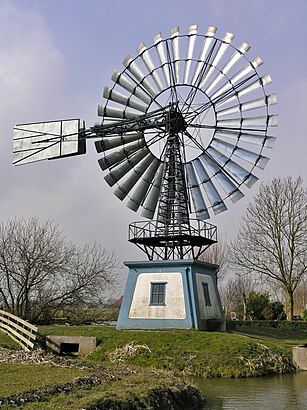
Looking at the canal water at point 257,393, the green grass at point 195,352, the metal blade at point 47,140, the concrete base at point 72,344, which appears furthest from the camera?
the metal blade at point 47,140

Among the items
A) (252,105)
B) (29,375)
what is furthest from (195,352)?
(252,105)

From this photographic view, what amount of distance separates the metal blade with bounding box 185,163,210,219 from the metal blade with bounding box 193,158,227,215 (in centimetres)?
32

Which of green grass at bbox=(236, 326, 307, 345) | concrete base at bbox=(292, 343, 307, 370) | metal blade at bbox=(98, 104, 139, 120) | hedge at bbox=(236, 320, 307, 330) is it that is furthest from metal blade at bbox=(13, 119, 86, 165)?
→ hedge at bbox=(236, 320, 307, 330)

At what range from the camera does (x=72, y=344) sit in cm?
2058

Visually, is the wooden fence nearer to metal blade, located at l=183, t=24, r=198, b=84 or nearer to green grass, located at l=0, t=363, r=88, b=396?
green grass, located at l=0, t=363, r=88, b=396

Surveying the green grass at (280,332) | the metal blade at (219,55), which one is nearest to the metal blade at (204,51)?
the metal blade at (219,55)

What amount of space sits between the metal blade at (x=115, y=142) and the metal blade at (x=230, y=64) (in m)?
4.46

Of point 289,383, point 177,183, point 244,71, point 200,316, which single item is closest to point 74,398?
point 289,383

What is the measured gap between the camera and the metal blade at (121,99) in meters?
25.6

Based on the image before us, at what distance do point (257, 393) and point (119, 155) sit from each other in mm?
15294

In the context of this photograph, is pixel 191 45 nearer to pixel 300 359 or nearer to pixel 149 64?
pixel 149 64

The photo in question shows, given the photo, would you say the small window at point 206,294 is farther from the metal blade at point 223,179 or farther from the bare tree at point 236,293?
the bare tree at point 236,293

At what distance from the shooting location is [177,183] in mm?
24953

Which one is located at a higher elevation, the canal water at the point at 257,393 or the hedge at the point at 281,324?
the hedge at the point at 281,324
